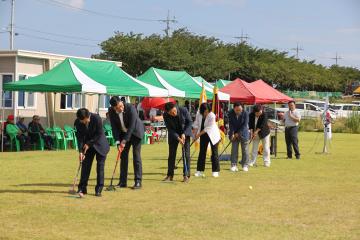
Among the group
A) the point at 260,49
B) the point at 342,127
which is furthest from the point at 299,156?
the point at 260,49

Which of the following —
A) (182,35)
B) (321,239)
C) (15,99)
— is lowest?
(321,239)

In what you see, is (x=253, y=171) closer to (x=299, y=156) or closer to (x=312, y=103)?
(x=299, y=156)

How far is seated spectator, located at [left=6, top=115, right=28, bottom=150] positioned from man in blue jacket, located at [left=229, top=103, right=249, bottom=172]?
327 inches

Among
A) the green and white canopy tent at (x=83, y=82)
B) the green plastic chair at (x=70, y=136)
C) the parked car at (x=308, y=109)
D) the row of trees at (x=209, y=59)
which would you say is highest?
the row of trees at (x=209, y=59)

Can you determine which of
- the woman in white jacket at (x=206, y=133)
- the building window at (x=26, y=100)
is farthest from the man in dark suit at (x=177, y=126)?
the building window at (x=26, y=100)

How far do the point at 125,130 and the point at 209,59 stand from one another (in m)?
49.4

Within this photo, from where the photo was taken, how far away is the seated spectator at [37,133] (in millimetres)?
20562

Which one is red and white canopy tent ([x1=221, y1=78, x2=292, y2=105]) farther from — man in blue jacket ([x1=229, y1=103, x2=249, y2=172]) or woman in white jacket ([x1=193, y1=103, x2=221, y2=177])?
woman in white jacket ([x1=193, y1=103, x2=221, y2=177])

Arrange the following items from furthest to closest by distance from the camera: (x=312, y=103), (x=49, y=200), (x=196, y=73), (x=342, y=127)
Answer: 1. (x=196, y=73)
2. (x=312, y=103)
3. (x=342, y=127)
4. (x=49, y=200)

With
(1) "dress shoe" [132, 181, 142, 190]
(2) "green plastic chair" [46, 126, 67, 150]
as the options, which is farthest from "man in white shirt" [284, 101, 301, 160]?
(1) "dress shoe" [132, 181, 142, 190]

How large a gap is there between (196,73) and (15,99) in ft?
109

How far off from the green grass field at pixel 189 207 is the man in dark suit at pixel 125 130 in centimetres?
44

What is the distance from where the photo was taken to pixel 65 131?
21422 mm

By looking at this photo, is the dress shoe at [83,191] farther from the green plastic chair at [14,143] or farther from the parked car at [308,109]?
the parked car at [308,109]
